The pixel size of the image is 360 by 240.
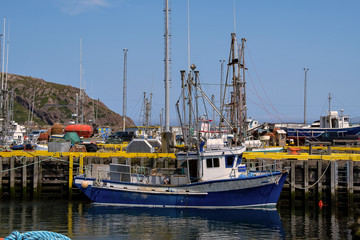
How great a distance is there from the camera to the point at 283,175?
25.4 m

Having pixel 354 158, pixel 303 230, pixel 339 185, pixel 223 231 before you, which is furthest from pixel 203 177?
pixel 354 158

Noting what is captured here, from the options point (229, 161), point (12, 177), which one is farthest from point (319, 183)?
point (12, 177)

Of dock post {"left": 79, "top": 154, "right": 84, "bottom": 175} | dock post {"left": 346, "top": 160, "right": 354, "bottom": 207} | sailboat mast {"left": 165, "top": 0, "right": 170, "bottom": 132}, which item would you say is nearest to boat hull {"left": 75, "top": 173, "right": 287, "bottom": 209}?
dock post {"left": 79, "top": 154, "right": 84, "bottom": 175}

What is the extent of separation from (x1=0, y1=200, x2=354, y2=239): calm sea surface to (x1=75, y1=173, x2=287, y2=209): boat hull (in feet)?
1.90

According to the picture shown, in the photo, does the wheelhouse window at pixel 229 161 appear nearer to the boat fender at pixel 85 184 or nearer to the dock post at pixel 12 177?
the boat fender at pixel 85 184

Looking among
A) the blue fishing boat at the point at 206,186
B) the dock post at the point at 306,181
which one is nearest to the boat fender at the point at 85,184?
the blue fishing boat at the point at 206,186

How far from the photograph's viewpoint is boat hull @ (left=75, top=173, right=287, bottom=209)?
25422mm

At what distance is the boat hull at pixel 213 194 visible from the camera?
1001 inches

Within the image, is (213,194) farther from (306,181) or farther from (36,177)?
(36,177)

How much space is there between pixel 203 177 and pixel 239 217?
3279 millimetres

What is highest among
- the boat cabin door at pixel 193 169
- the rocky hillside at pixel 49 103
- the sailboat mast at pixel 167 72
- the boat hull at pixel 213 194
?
the rocky hillside at pixel 49 103

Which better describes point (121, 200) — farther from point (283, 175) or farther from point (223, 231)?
point (283, 175)

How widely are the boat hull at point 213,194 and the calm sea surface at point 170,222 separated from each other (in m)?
0.58

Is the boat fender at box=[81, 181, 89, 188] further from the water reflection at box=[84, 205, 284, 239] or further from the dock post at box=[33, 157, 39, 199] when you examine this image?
the dock post at box=[33, 157, 39, 199]
